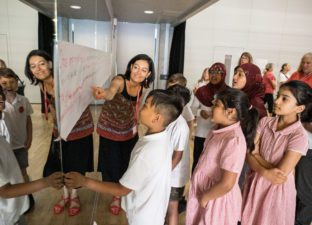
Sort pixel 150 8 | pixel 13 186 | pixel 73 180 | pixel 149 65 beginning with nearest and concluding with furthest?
pixel 13 186
pixel 73 180
pixel 149 65
pixel 150 8

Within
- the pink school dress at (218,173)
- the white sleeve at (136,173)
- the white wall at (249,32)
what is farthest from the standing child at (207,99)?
the white wall at (249,32)

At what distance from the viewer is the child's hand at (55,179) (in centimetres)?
82

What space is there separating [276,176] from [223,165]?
315 millimetres

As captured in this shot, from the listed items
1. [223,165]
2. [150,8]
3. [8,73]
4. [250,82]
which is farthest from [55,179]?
[150,8]

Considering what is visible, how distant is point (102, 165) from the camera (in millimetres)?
1835

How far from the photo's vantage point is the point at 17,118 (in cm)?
71

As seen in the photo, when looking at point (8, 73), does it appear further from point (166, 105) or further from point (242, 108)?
point (242, 108)

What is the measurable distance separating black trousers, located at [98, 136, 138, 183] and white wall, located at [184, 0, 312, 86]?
16.2 feet

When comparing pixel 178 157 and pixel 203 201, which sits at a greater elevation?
pixel 178 157

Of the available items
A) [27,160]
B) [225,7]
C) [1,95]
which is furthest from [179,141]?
[225,7]

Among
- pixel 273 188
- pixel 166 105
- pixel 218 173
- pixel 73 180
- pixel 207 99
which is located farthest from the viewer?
pixel 207 99

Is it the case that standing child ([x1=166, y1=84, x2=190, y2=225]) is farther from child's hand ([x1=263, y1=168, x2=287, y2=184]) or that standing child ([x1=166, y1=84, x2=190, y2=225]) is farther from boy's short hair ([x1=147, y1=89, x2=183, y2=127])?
child's hand ([x1=263, y1=168, x2=287, y2=184])

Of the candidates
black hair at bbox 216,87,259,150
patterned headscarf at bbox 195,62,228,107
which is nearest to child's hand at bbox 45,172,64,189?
black hair at bbox 216,87,259,150

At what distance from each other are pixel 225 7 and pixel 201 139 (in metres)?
5.55
